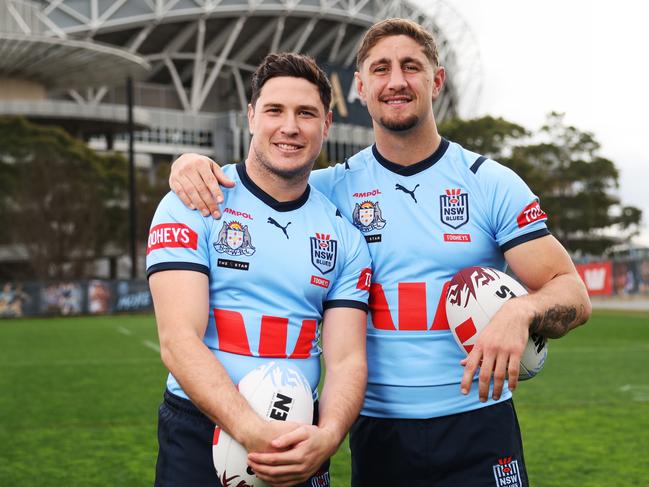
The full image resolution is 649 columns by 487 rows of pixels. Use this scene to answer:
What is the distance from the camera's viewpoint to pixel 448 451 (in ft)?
10.8

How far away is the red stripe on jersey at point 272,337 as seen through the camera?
3.04 metres

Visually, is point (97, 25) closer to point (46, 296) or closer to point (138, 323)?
point (46, 296)

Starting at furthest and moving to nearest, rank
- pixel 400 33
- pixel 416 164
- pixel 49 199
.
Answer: pixel 49 199 < pixel 416 164 < pixel 400 33

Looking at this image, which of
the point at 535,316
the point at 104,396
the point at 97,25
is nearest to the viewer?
the point at 535,316

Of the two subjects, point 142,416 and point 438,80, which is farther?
point 142,416

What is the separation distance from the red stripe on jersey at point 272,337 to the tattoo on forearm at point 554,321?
2.88ft

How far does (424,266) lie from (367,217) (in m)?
0.31

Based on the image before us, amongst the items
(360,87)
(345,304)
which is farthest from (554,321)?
(360,87)

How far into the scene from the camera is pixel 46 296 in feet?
105

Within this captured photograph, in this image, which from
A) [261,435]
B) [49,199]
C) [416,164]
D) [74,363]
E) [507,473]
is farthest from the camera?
[49,199]

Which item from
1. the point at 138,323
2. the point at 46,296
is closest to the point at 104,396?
the point at 138,323

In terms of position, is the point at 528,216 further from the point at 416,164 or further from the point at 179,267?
the point at 179,267

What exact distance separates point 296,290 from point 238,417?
0.54 meters

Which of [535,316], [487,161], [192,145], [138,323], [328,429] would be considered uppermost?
[192,145]
